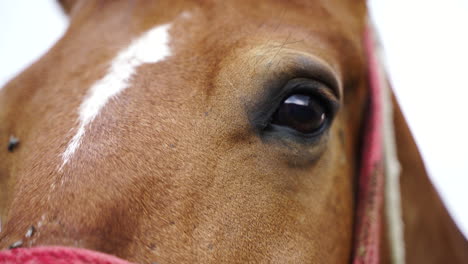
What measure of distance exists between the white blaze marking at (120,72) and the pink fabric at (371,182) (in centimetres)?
61

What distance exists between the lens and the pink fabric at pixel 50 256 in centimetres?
66

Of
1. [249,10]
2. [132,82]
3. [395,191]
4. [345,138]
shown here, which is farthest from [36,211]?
[395,191]

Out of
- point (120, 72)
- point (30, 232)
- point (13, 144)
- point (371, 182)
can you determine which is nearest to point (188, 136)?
point (120, 72)

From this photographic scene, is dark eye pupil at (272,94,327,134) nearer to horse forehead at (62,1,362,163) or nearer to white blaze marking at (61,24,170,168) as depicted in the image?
horse forehead at (62,1,362,163)

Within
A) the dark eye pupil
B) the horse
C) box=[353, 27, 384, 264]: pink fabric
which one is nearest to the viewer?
the horse

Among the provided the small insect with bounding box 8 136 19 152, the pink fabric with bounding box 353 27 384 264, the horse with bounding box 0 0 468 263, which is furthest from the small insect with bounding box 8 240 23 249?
the pink fabric with bounding box 353 27 384 264

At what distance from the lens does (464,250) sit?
60.1 inches

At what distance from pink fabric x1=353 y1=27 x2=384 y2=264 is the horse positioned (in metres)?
0.03

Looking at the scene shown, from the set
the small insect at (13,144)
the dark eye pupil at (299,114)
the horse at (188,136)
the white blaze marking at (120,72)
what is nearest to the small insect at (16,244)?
the horse at (188,136)

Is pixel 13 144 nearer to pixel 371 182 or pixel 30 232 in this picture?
pixel 30 232

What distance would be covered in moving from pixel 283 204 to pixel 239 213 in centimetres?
11

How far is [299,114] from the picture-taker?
0.96 m

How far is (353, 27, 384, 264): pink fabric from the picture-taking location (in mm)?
1101

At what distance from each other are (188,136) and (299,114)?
25cm
